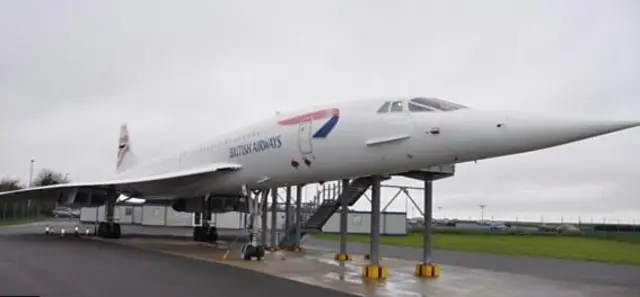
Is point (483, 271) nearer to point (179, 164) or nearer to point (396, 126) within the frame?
point (396, 126)

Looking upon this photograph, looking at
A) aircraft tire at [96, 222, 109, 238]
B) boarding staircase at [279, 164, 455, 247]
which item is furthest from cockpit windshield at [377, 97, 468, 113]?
aircraft tire at [96, 222, 109, 238]

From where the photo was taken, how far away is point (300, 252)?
21.1 metres

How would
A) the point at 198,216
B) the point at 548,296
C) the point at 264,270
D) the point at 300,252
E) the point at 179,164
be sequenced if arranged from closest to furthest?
the point at 548,296
the point at 264,270
the point at 300,252
the point at 179,164
the point at 198,216

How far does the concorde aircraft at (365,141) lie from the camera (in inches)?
392

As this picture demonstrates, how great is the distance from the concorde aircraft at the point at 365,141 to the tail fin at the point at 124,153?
43.3 ft

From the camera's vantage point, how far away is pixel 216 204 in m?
25.5

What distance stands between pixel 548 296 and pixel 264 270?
605 cm

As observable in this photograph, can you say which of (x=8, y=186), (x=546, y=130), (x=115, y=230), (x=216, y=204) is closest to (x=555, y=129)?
(x=546, y=130)

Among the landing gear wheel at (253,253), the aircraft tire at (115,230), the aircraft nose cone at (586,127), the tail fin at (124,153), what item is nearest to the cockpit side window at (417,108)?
the aircraft nose cone at (586,127)

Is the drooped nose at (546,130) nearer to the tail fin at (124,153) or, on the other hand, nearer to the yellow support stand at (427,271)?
the yellow support stand at (427,271)

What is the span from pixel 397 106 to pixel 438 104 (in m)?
0.91

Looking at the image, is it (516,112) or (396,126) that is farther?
(396,126)

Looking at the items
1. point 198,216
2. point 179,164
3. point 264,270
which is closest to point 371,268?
point 264,270

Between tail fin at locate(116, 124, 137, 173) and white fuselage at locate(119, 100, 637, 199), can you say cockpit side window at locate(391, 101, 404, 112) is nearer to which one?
white fuselage at locate(119, 100, 637, 199)
